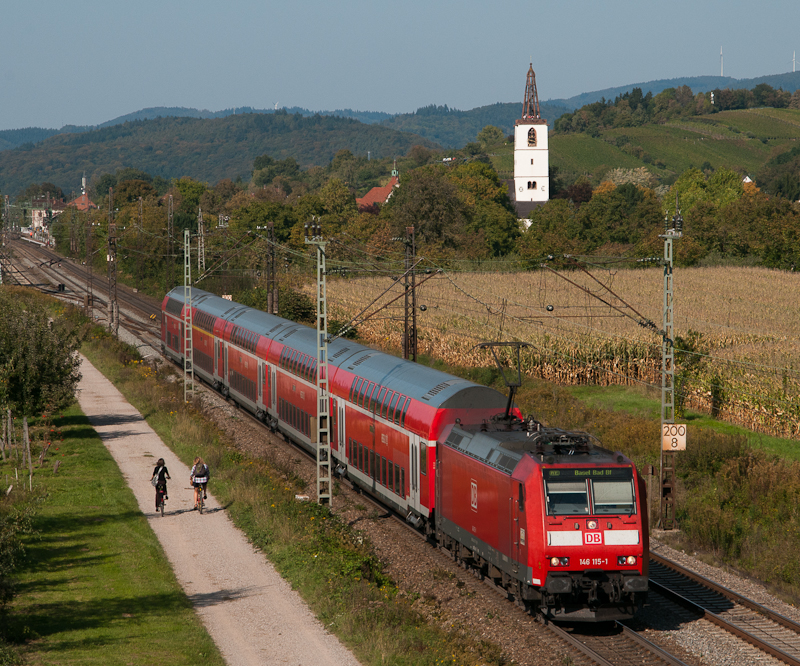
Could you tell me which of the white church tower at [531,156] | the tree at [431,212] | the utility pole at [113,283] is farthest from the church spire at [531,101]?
the utility pole at [113,283]

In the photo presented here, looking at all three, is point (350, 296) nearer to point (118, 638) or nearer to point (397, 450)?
point (397, 450)

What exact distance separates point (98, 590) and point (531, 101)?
162110 mm

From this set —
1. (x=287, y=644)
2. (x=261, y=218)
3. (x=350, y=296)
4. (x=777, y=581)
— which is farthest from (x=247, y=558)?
(x=261, y=218)

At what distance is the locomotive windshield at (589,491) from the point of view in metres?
16.2

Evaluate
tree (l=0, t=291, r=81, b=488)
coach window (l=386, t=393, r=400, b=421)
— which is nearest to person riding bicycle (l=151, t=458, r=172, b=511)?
coach window (l=386, t=393, r=400, b=421)

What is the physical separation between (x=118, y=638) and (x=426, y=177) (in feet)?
318

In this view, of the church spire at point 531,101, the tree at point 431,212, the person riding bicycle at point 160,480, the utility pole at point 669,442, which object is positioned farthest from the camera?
the church spire at point 531,101

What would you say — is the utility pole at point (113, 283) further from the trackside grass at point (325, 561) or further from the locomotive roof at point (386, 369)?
the trackside grass at point (325, 561)

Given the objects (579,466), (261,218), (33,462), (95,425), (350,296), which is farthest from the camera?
(261,218)

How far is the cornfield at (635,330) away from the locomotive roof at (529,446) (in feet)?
21.5

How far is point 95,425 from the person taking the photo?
137 feet

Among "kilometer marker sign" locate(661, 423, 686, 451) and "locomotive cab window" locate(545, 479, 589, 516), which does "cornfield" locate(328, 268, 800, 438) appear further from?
"locomotive cab window" locate(545, 479, 589, 516)

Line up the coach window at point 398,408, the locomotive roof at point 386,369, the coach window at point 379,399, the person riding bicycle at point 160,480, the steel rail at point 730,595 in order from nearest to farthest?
the steel rail at point 730,595, the locomotive roof at point 386,369, the coach window at point 398,408, the coach window at point 379,399, the person riding bicycle at point 160,480

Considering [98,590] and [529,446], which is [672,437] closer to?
[529,446]
